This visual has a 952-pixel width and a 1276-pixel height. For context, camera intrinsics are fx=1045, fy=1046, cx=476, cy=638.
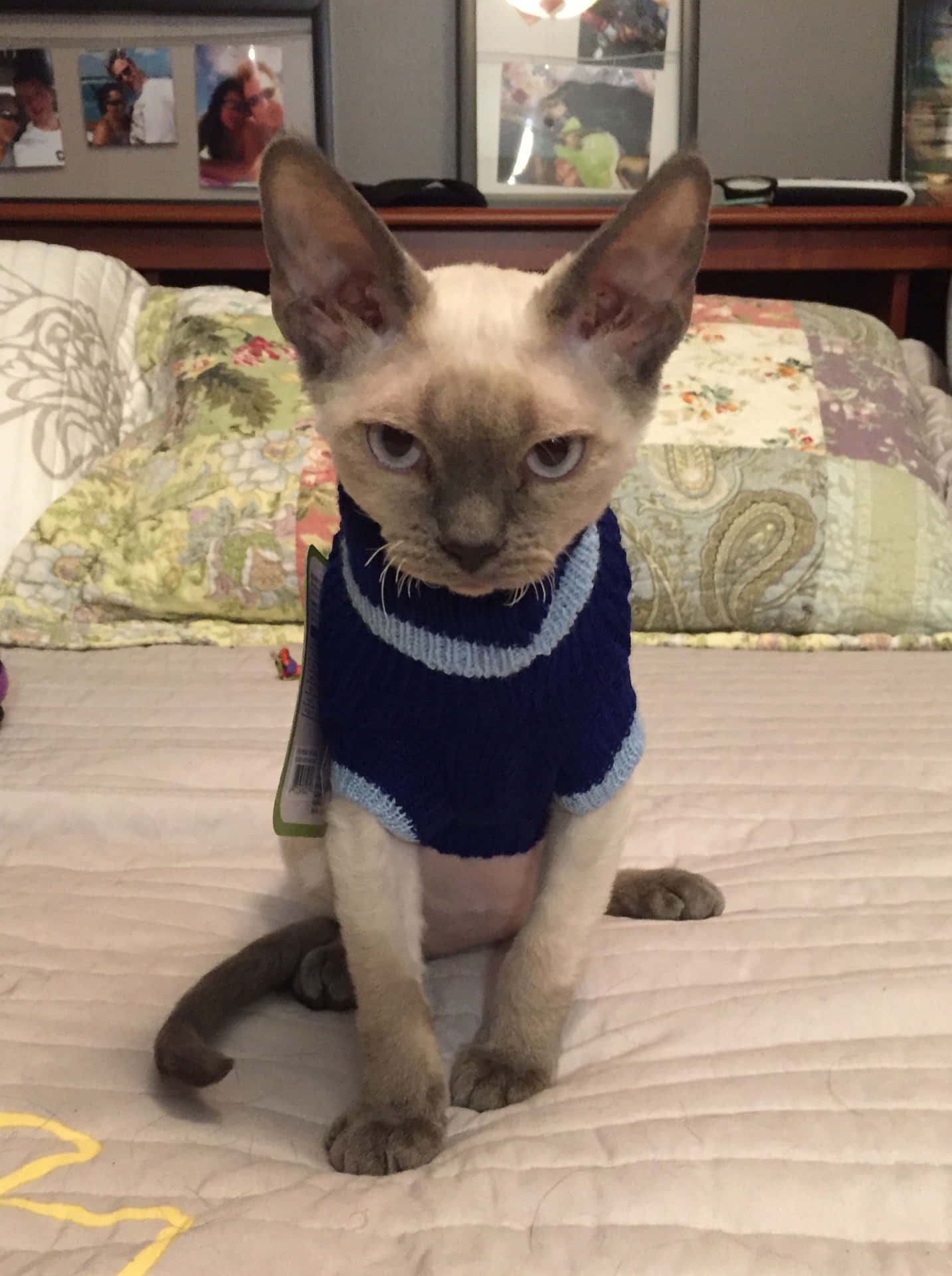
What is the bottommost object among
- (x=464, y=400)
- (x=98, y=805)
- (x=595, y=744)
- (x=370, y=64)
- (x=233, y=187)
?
(x=98, y=805)

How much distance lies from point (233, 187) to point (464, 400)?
1.68 m

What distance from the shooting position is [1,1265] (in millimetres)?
507

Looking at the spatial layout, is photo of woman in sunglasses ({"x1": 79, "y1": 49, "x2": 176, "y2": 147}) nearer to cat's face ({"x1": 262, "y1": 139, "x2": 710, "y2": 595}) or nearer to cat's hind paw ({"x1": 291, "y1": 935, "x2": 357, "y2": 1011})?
cat's face ({"x1": 262, "y1": 139, "x2": 710, "y2": 595})

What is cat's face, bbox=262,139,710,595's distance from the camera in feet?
2.05

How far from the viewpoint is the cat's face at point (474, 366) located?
0.63 metres

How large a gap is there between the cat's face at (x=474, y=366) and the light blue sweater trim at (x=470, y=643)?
4cm

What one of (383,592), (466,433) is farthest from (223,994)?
(466,433)

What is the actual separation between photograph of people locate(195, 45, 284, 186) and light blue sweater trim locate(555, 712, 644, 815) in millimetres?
1670

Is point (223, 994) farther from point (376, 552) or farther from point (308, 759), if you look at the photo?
point (376, 552)

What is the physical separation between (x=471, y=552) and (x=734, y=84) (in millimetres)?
1871

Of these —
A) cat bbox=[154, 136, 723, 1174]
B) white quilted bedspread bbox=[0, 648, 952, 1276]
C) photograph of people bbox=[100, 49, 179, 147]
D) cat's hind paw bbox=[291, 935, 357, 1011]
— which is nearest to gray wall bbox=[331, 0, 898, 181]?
photograph of people bbox=[100, 49, 179, 147]

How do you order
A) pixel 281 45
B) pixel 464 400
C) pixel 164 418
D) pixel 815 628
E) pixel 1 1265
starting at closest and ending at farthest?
pixel 1 1265
pixel 464 400
pixel 815 628
pixel 164 418
pixel 281 45

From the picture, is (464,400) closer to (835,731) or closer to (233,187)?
(835,731)

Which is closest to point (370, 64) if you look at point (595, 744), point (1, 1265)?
point (595, 744)
